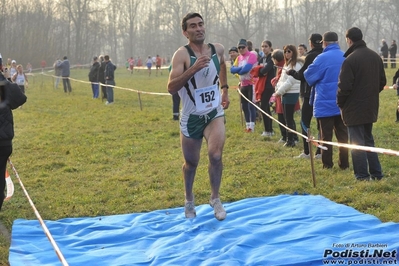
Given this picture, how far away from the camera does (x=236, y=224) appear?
6.36m

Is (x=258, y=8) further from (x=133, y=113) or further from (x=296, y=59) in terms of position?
(x=296, y=59)

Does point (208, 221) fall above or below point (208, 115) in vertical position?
below

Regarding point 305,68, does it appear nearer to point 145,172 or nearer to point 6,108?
point 145,172

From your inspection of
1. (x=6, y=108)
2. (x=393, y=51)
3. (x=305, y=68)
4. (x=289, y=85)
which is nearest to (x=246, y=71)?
(x=289, y=85)

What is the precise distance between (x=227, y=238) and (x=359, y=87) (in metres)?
3.11

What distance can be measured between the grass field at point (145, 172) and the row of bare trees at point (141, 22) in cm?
5088

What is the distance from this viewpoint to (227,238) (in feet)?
19.2

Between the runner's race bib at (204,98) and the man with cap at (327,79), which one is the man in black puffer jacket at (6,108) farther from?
the man with cap at (327,79)

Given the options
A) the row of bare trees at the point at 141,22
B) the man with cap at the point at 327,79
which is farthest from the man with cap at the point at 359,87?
the row of bare trees at the point at 141,22

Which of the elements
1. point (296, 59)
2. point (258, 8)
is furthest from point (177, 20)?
point (296, 59)

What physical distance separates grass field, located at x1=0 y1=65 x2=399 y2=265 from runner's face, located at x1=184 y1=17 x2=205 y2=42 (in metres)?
2.52

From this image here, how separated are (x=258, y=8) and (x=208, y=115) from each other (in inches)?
3608

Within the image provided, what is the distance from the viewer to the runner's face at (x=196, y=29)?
6.09 metres

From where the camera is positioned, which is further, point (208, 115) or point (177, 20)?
point (177, 20)
